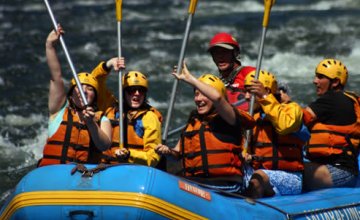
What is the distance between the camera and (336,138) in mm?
6562

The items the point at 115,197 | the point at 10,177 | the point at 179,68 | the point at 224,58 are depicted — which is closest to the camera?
the point at 115,197

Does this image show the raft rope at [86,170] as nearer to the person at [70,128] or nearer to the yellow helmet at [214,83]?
the person at [70,128]

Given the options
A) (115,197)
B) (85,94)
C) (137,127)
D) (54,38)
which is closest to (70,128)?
(85,94)

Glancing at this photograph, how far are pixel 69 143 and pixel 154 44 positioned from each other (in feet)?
32.6

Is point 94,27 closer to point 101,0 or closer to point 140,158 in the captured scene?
point 101,0

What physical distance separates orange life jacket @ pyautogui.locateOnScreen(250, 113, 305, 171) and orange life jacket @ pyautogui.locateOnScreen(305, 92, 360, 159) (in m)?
0.32

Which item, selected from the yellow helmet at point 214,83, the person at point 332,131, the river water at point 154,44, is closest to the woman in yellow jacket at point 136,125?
the yellow helmet at point 214,83

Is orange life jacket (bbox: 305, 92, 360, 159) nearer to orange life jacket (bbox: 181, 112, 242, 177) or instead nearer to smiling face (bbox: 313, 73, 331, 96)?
smiling face (bbox: 313, 73, 331, 96)

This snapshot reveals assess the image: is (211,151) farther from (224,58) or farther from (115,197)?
(224,58)

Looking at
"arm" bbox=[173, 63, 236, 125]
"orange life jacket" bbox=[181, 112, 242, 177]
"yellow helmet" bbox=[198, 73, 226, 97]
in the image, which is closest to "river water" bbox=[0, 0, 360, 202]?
"orange life jacket" bbox=[181, 112, 242, 177]

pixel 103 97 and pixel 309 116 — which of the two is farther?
pixel 103 97

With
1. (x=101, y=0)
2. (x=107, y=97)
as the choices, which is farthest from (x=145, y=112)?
(x=101, y=0)

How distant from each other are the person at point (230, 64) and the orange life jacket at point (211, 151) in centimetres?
90

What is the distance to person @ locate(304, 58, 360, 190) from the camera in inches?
257
